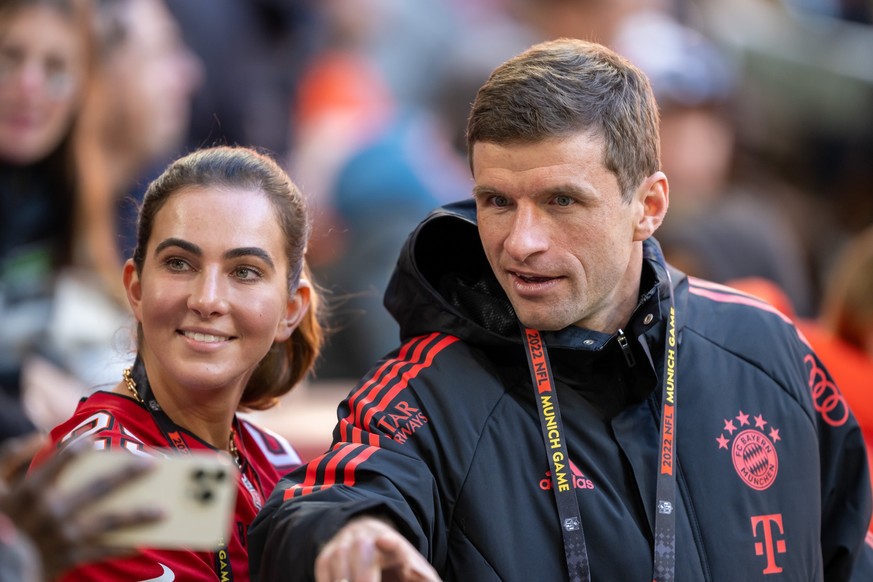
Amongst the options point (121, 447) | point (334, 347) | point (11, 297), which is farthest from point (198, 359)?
point (334, 347)

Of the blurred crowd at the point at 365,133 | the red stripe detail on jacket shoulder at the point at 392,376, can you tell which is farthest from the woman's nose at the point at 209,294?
the blurred crowd at the point at 365,133

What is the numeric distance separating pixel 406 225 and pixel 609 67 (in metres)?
3.78

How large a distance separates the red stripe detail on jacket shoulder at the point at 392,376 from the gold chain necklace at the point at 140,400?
528mm

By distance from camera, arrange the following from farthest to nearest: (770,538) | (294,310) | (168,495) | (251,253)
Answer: (294,310) < (251,253) < (770,538) < (168,495)

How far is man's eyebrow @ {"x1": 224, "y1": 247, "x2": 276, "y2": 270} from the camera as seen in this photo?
3094mm

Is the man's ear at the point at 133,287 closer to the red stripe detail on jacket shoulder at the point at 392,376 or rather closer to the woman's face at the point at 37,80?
the red stripe detail on jacket shoulder at the point at 392,376

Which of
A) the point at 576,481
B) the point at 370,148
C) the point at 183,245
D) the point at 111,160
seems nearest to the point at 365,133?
the point at 370,148

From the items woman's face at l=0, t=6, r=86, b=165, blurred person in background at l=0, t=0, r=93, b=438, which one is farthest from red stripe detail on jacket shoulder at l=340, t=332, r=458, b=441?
woman's face at l=0, t=6, r=86, b=165

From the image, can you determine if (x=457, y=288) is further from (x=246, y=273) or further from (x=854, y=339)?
(x=854, y=339)

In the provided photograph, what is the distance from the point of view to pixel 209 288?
304cm

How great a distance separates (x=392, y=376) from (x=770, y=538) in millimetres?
954

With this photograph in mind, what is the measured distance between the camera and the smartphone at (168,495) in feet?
7.63

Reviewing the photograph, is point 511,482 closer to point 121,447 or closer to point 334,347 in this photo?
point 121,447

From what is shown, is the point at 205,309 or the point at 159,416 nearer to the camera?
the point at 205,309
